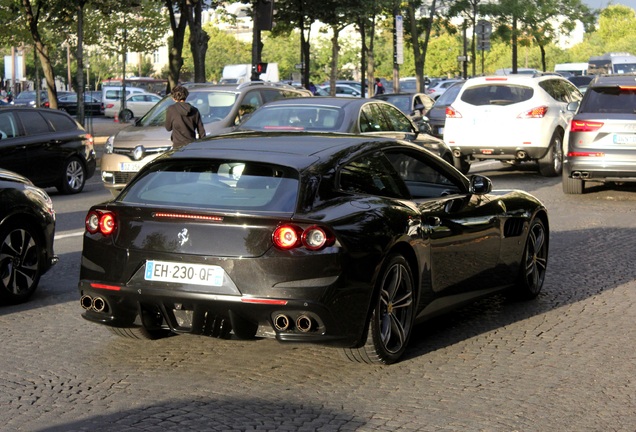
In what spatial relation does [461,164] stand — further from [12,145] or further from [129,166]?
[12,145]

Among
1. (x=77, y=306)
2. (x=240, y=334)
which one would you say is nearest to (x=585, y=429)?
(x=240, y=334)

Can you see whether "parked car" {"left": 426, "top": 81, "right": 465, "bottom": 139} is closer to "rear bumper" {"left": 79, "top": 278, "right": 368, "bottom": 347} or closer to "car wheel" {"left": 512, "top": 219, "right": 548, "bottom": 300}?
"car wheel" {"left": 512, "top": 219, "right": 548, "bottom": 300}

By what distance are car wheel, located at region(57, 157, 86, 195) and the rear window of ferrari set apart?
42.2 ft

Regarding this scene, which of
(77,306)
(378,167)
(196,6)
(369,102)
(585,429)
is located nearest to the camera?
(585,429)

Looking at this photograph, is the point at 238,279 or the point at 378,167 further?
the point at 378,167

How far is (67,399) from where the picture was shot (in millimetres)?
6176

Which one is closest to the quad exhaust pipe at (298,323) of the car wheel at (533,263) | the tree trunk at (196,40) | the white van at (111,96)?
the car wheel at (533,263)

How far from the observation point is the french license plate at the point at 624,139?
17.0 metres

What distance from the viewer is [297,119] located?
15281mm

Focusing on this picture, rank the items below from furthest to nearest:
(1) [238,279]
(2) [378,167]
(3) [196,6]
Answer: (3) [196,6], (2) [378,167], (1) [238,279]

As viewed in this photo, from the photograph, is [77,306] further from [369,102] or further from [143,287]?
[369,102]

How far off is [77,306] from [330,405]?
3.52 metres

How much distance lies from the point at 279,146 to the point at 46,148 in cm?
1264

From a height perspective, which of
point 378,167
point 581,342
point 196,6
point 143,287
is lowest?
point 581,342
